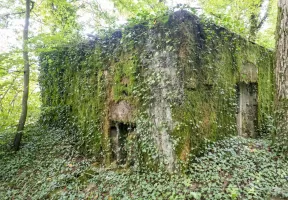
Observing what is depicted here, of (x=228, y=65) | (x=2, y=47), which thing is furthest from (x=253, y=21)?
(x=2, y=47)

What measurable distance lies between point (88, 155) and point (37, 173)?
1366mm

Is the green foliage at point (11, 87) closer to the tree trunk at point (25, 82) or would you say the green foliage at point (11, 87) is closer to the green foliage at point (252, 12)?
the tree trunk at point (25, 82)

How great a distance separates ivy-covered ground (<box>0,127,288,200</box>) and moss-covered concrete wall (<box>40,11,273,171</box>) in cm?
34

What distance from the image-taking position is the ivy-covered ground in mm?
3514

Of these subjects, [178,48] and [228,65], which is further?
[228,65]

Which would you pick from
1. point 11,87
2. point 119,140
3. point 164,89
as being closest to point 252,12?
point 164,89

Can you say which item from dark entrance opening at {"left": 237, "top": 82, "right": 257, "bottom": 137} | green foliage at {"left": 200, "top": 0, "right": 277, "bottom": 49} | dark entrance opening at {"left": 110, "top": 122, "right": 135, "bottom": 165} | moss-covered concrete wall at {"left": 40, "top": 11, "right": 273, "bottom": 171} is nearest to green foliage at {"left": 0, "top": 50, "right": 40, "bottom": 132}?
moss-covered concrete wall at {"left": 40, "top": 11, "right": 273, "bottom": 171}

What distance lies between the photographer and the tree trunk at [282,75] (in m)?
4.14

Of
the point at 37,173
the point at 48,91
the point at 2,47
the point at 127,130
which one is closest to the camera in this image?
the point at 127,130

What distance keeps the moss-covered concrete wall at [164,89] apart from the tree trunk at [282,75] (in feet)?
3.64

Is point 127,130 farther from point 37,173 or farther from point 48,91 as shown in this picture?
point 48,91

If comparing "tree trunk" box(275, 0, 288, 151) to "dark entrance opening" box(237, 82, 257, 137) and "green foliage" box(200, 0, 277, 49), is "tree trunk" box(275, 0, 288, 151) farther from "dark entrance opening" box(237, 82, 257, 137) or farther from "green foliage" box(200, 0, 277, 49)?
"green foliage" box(200, 0, 277, 49)

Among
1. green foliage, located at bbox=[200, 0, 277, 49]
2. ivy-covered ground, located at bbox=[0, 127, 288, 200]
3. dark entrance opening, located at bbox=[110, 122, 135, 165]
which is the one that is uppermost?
green foliage, located at bbox=[200, 0, 277, 49]

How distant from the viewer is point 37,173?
18.4 ft
